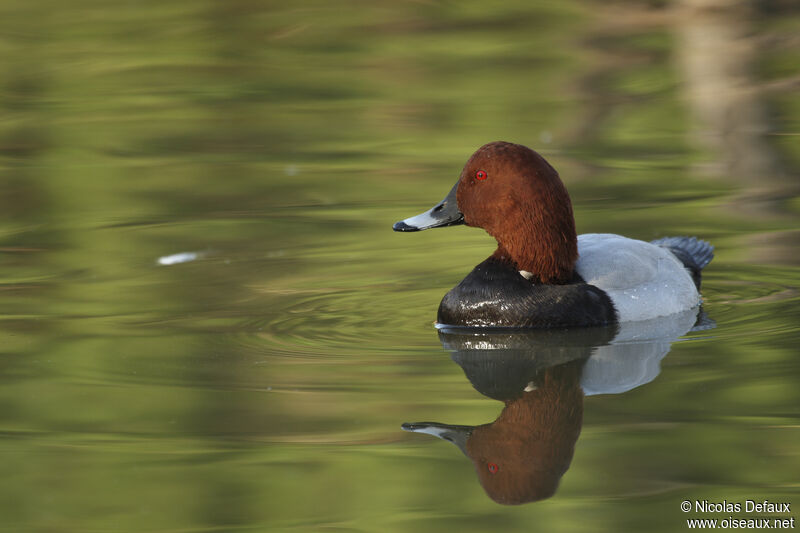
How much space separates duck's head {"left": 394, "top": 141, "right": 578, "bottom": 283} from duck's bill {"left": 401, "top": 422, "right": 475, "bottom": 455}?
1.88 metres

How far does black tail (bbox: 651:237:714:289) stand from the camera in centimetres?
806

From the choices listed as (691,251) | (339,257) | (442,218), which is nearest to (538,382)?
(442,218)

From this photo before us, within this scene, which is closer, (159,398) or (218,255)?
(159,398)

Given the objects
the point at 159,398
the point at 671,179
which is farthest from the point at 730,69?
the point at 159,398

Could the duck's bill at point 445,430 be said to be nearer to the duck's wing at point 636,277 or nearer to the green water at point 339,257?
the green water at point 339,257

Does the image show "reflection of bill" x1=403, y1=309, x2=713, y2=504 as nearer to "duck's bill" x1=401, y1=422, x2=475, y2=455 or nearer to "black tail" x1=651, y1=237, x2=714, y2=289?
"duck's bill" x1=401, y1=422, x2=475, y2=455

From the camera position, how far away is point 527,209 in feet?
24.0

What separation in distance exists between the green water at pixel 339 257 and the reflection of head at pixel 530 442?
82 mm

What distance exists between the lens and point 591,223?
9.53m

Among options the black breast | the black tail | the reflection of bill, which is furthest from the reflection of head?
the black tail

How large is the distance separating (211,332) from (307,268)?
1.50m

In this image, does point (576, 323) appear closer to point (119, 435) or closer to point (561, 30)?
point (119, 435)

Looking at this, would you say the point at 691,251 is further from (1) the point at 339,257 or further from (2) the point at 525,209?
(1) the point at 339,257

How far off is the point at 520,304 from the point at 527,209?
52 cm
